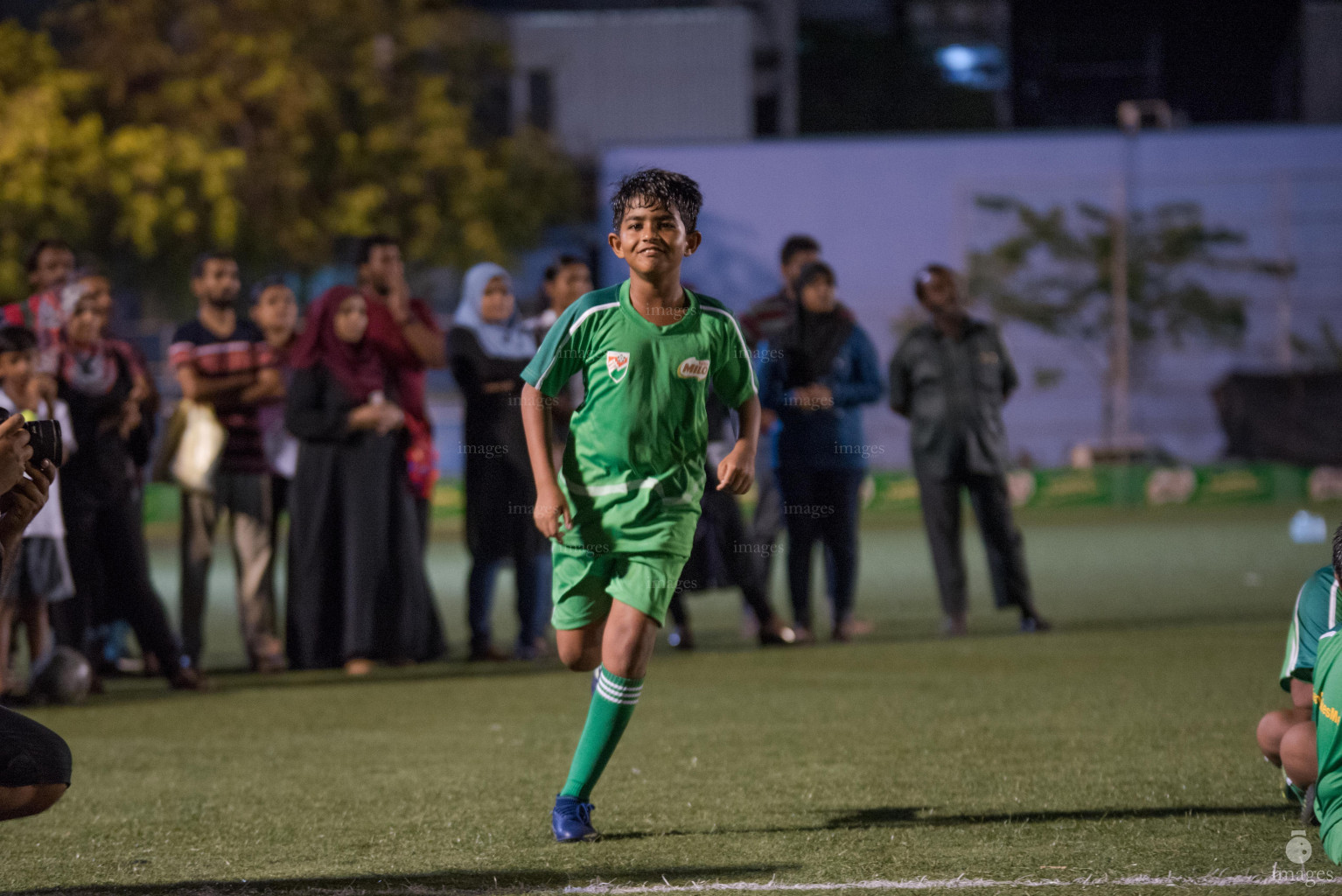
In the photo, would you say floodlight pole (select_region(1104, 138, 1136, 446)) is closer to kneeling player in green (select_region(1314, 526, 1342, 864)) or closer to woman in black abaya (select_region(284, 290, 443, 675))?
woman in black abaya (select_region(284, 290, 443, 675))

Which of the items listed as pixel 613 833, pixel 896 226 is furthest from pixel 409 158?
pixel 613 833

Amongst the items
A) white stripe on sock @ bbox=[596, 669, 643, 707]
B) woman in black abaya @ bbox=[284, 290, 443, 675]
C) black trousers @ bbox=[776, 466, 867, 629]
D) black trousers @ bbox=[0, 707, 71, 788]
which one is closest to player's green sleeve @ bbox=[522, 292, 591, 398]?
white stripe on sock @ bbox=[596, 669, 643, 707]

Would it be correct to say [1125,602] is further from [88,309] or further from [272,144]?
[272,144]

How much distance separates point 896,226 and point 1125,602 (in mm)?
19136

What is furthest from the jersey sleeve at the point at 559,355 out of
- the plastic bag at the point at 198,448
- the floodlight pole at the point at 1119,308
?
the floodlight pole at the point at 1119,308

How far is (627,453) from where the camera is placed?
4930mm

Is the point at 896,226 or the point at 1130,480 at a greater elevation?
the point at 896,226

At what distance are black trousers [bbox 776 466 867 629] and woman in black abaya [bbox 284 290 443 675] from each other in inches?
87.1

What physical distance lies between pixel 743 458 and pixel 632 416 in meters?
0.35

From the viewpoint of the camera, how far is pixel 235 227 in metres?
28.1

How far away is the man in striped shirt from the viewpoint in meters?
9.16

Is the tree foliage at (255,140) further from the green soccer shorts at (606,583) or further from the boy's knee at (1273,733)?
the boy's knee at (1273,733)

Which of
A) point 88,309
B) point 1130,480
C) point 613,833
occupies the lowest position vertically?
point 1130,480

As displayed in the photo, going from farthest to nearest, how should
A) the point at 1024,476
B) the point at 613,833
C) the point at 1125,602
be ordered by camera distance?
the point at 1024,476
the point at 1125,602
the point at 613,833
